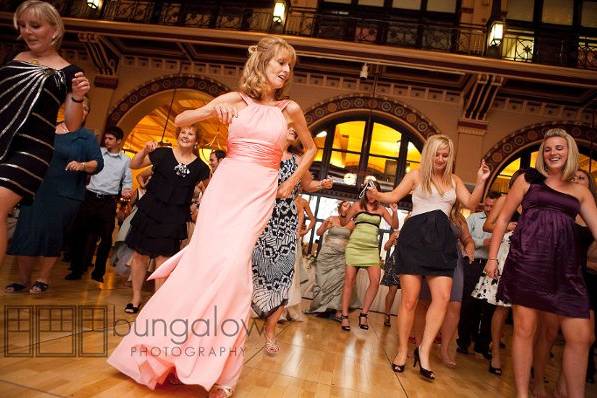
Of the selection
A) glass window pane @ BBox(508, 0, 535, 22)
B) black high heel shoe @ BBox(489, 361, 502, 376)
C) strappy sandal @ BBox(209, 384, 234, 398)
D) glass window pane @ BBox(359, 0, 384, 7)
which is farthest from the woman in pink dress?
glass window pane @ BBox(508, 0, 535, 22)

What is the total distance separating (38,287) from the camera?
3127mm

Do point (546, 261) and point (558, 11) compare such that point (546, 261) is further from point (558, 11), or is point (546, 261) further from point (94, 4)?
point (94, 4)

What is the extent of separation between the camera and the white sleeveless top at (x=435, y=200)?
2779mm

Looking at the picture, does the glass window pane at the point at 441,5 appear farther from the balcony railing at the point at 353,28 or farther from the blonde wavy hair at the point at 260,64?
the blonde wavy hair at the point at 260,64

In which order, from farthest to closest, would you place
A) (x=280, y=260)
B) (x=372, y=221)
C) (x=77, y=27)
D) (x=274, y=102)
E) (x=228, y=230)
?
(x=77, y=27), (x=372, y=221), (x=280, y=260), (x=274, y=102), (x=228, y=230)

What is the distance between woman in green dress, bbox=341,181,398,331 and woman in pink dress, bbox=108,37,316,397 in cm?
284

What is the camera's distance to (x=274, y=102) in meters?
1.99

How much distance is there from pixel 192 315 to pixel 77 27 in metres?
9.43

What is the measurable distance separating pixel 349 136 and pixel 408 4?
138 inches

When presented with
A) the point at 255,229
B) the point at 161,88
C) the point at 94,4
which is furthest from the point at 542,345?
the point at 94,4

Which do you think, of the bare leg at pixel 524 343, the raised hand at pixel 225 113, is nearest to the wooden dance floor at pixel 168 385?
the bare leg at pixel 524 343

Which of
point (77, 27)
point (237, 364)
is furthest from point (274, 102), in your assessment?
point (77, 27)

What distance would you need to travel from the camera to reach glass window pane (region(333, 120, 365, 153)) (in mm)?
8953

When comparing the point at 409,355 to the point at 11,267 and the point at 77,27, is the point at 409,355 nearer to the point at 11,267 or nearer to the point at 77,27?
the point at 11,267
